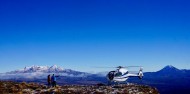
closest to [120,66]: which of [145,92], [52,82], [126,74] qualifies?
[126,74]

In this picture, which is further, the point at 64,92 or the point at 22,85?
the point at 22,85

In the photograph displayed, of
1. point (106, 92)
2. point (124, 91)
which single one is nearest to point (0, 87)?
point (106, 92)

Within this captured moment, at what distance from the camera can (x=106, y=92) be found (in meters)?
42.6

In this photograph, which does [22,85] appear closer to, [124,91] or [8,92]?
[8,92]

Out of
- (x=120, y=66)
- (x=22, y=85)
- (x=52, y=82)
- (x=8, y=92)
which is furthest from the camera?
(x=120, y=66)

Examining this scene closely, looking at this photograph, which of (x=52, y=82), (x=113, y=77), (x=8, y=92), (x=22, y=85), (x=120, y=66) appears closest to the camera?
(x=8, y=92)

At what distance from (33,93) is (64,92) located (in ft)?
14.9

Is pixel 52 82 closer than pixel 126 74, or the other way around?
pixel 52 82

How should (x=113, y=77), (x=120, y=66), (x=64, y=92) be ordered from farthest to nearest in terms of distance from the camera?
(x=120, y=66) → (x=113, y=77) → (x=64, y=92)

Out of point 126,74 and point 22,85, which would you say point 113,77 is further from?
point 22,85

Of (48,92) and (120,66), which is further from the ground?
(120,66)

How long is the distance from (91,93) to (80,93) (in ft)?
5.26

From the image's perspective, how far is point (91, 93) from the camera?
4200 centimetres

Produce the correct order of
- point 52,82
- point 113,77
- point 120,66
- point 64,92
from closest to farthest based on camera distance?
point 64,92
point 52,82
point 113,77
point 120,66
